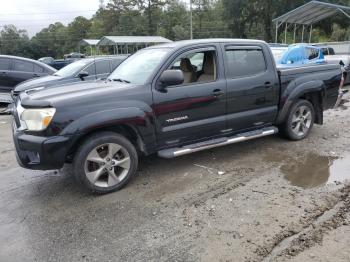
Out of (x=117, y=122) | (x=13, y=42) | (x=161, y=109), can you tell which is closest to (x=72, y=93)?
(x=117, y=122)

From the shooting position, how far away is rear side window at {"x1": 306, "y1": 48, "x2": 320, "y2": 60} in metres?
13.8

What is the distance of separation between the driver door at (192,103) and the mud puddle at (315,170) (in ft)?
3.81

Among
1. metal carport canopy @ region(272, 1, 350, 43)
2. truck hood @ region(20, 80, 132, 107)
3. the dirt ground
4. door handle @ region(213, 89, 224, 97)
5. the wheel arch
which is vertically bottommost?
the dirt ground

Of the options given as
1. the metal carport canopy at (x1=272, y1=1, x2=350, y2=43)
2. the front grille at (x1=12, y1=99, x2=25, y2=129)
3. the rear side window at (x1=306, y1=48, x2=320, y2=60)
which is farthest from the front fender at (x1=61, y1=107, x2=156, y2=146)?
the metal carport canopy at (x1=272, y1=1, x2=350, y2=43)

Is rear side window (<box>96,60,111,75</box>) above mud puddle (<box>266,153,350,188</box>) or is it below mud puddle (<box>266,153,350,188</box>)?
above

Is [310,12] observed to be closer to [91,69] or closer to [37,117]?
[91,69]

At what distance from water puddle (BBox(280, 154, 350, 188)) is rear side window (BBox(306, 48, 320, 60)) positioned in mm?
9181

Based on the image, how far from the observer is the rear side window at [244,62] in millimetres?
5316

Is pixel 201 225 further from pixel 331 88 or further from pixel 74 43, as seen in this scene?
pixel 74 43

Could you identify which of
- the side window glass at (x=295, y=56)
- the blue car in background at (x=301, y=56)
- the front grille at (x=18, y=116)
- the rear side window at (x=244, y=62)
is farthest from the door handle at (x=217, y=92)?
the side window glass at (x=295, y=56)

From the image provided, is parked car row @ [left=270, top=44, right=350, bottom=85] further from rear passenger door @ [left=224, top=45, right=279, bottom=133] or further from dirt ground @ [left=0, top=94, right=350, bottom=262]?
dirt ground @ [left=0, top=94, right=350, bottom=262]

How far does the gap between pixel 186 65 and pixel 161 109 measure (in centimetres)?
113

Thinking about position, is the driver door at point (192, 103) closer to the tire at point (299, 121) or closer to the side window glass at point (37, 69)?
the tire at point (299, 121)

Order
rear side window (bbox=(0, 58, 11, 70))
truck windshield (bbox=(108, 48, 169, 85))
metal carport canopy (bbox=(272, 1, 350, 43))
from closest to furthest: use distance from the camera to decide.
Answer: truck windshield (bbox=(108, 48, 169, 85)) < rear side window (bbox=(0, 58, 11, 70)) < metal carport canopy (bbox=(272, 1, 350, 43))
